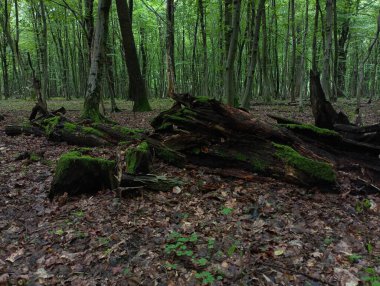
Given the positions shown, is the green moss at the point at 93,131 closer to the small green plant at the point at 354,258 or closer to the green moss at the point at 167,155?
the green moss at the point at 167,155

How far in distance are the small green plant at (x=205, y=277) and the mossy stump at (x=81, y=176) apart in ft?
9.43

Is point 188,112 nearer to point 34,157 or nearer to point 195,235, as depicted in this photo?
point 195,235

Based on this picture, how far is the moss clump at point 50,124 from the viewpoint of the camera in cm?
971

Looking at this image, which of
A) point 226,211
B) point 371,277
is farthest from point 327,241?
point 226,211

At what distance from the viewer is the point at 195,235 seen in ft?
15.5

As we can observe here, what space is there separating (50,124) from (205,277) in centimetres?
810

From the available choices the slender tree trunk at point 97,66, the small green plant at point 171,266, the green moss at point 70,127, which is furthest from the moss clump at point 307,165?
the slender tree trunk at point 97,66

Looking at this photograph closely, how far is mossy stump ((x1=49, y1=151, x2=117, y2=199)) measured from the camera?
235 inches

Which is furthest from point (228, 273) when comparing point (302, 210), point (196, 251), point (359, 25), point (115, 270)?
point (359, 25)

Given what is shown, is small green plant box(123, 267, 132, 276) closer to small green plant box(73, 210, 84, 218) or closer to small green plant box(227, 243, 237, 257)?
small green plant box(227, 243, 237, 257)

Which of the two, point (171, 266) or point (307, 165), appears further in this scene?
point (307, 165)

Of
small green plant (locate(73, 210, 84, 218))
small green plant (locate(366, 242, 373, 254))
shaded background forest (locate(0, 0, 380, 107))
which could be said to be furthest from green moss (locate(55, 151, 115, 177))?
shaded background forest (locate(0, 0, 380, 107))

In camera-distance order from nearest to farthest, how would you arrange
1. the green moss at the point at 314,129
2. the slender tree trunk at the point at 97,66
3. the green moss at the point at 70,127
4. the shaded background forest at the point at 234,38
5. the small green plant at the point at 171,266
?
the small green plant at the point at 171,266
the green moss at the point at 314,129
the green moss at the point at 70,127
the slender tree trunk at the point at 97,66
the shaded background forest at the point at 234,38

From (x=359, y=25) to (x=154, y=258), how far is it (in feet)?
98.4
